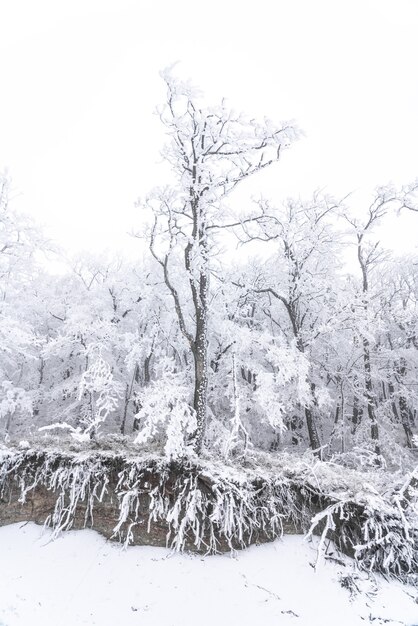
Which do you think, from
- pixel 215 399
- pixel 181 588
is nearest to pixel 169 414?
pixel 181 588

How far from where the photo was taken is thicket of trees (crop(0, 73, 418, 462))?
26.7 feet

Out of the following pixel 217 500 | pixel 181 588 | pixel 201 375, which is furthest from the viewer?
pixel 201 375

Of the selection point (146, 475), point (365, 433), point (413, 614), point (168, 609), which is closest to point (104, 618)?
point (168, 609)

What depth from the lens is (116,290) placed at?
17.1m

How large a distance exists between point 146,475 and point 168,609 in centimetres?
204

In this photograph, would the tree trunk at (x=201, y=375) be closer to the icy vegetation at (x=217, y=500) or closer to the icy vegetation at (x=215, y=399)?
the icy vegetation at (x=215, y=399)

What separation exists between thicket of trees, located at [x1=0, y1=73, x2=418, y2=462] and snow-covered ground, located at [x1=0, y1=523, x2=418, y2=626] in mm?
1929

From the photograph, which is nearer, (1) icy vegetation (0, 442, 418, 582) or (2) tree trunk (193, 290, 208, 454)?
(1) icy vegetation (0, 442, 418, 582)

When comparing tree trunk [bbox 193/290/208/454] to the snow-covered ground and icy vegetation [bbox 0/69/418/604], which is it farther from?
the snow-covered ground

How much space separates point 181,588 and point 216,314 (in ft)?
26.0

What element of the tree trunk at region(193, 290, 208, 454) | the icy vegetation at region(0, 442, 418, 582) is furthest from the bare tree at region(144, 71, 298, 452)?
the icy vegetation at region(0, 442, 418, 582)

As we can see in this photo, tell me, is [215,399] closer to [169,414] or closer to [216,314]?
[216,314]

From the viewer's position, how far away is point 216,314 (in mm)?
11914

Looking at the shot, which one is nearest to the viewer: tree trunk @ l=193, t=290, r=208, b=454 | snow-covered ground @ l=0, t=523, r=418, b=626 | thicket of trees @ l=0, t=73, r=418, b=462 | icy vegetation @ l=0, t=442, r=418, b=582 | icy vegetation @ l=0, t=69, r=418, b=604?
snow-covered ground @ l=0, t=523, r=418, b=626
